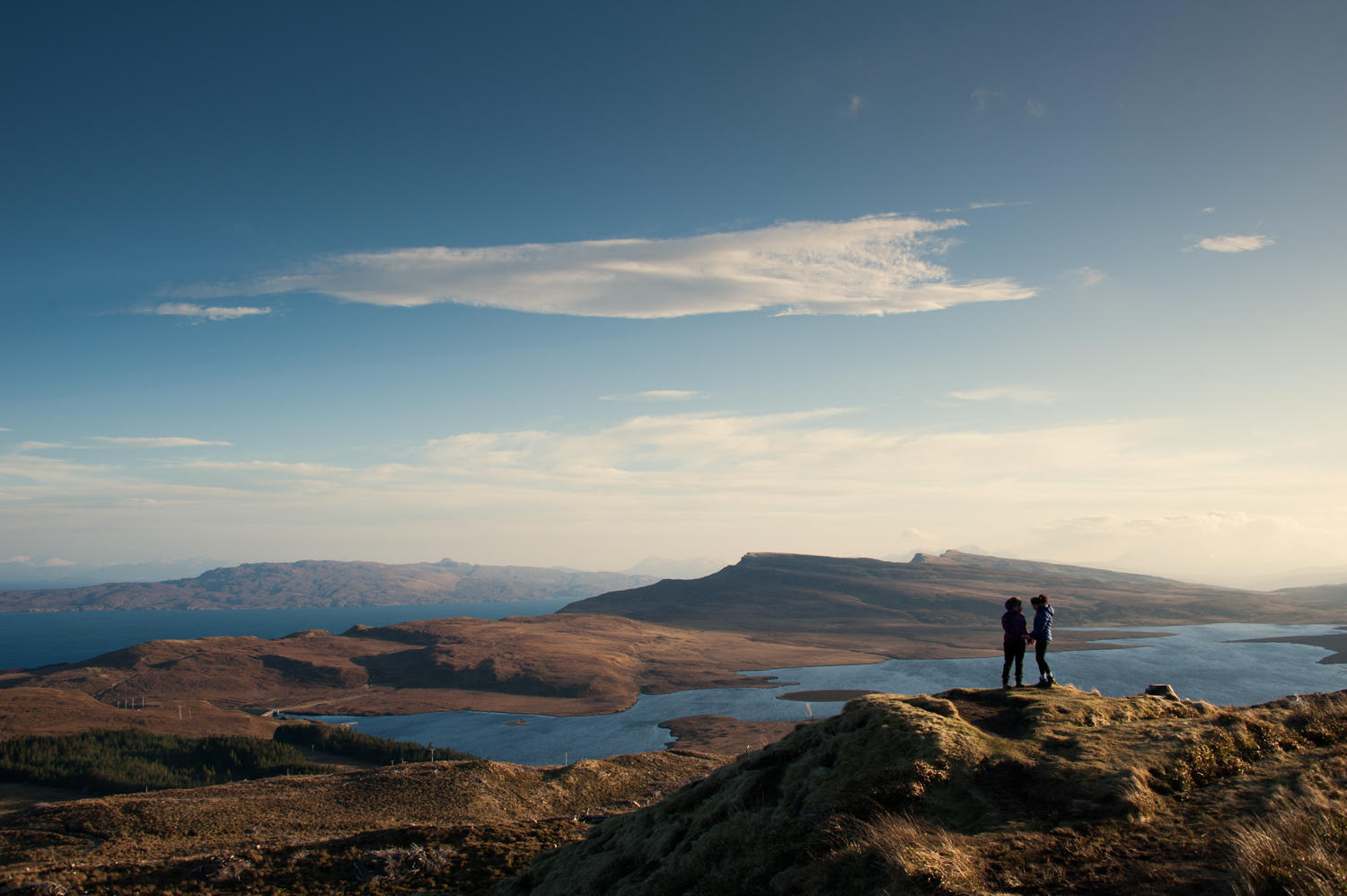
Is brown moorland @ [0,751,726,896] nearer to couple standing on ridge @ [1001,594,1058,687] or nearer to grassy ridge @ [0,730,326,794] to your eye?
couple standing on ridge @ [1001,594,1058,687]

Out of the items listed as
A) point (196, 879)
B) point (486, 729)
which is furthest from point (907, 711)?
point (486, 729)

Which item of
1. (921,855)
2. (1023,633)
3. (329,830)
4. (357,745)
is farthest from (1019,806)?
(357,745)

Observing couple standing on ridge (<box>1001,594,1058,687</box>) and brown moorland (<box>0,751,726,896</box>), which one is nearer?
couple standing on ridge (<box>1001,594,1058,687</box>)

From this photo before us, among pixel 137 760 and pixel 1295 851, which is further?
pixel 137 760

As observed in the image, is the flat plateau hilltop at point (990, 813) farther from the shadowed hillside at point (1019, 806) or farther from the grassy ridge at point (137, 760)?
the grassy ridge at point (137, 760)

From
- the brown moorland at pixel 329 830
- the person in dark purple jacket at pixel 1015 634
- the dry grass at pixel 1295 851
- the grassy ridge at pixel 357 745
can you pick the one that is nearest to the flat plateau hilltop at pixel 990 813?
the dry grass at pixel 1295 851

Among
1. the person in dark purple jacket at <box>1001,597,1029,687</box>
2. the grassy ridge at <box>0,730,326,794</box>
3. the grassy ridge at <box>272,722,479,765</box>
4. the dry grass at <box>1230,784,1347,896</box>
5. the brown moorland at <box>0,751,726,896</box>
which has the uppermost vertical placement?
the person in dark purple jacket at <box>1001,597,1029,687</box>

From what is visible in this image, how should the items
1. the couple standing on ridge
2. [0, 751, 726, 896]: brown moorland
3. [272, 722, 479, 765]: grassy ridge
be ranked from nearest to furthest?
1. the couple standing on ridge
2. [0, 751, 726, 896]: brown moorland
3. [272, 722, 479, 765]: grassy ridge

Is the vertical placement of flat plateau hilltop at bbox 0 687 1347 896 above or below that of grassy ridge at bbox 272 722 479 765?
above

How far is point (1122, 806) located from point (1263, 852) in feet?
15.3

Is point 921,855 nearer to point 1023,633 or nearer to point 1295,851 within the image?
point 1295,851

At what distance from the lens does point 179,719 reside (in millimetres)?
169625

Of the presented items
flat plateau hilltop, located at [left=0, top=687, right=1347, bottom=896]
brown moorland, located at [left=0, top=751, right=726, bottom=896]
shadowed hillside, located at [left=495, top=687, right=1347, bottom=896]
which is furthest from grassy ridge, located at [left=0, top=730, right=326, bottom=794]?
shadowed hillside, located at [left=495, top=687, right=1347, bottom=896]

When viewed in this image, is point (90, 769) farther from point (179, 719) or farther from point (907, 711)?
point (907, 711)
